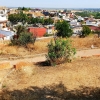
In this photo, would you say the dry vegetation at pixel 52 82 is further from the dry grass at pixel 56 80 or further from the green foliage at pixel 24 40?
the green foliage at pixel 24 40

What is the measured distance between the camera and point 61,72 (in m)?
9.82

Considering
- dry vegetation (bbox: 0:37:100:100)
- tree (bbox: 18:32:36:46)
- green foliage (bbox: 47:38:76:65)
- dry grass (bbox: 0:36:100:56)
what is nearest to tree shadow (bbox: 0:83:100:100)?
dry vegetation (bbox: 0:37:100:100)

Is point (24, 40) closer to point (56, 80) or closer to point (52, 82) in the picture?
point (56, 80)

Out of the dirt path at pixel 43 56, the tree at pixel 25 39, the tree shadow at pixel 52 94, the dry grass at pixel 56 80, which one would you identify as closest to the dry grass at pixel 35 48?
the tree at pixel 25 39

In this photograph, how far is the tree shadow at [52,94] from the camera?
24.9 feet

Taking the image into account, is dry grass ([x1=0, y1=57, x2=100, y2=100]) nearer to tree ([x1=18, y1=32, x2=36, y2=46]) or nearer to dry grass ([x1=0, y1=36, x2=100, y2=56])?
dry grass ([x1=0, y1=36, x2=100, y2=56])

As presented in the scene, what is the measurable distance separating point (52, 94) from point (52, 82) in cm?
96

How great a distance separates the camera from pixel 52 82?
878 cm

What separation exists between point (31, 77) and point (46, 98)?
1.95 metres

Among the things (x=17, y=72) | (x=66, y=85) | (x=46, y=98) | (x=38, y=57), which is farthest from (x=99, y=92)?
(x=38, y=57)

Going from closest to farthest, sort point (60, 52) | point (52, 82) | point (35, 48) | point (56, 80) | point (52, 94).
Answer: point (52, 94) → point (52, 82) → point (56, 80) → point (60, 52) → point (35, 48)

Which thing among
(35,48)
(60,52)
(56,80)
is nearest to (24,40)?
(35,48)

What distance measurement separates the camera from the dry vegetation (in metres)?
7.75

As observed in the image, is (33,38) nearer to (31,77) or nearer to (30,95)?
(31,77)
